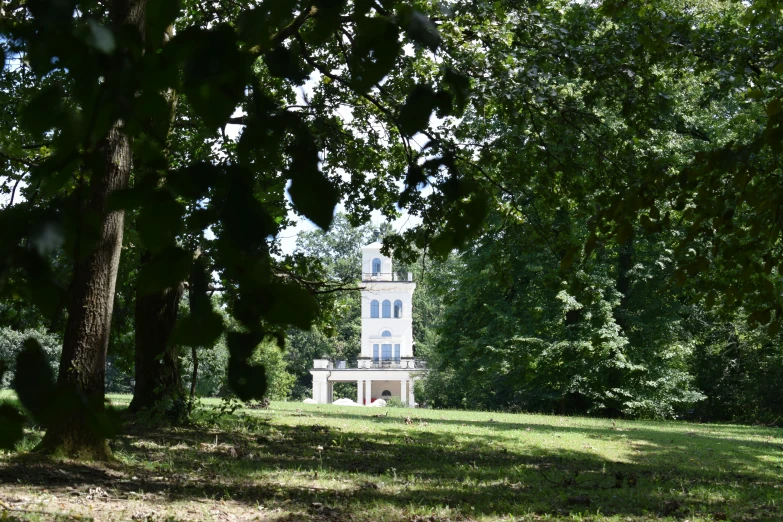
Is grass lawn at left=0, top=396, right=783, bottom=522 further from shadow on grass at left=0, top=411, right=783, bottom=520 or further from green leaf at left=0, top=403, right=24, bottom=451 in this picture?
green leaf at left=0, top=403, right=24, bottom=451

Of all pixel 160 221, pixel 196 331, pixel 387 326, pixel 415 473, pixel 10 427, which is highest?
pixel 387 326

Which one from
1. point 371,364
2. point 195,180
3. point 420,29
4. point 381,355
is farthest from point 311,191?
point 381,355

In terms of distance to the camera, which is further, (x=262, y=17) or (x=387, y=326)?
(x=387, y=326)

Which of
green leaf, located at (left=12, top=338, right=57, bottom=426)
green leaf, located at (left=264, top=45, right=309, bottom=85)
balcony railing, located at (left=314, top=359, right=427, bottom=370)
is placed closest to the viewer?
green leaf, located at (left=12, top=338, right=57, bottom=426)

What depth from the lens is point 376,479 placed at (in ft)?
20.7

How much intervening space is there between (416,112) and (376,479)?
5588mm

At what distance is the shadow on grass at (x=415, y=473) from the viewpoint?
5.37 meters

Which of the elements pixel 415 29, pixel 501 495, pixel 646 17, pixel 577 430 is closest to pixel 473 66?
pixel 646 17

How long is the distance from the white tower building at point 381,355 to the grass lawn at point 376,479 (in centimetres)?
4136

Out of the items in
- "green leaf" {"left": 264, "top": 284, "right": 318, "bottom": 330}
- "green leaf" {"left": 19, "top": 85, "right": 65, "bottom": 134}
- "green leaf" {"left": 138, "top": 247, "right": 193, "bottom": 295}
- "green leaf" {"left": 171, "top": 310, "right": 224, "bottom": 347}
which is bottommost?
"green leaf" {"left": 171, "top": 310, "right": 224, "bottom": 347}

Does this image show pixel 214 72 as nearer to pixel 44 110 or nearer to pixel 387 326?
pixel 44 110

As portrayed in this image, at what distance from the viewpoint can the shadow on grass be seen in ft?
17.6

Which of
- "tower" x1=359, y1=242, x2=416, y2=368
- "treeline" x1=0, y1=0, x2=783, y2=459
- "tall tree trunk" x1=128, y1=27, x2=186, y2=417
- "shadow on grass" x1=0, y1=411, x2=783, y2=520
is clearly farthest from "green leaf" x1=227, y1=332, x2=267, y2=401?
"tower" x1=359, y1=242, x2=416, y2=368

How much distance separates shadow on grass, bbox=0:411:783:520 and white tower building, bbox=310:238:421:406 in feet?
135
